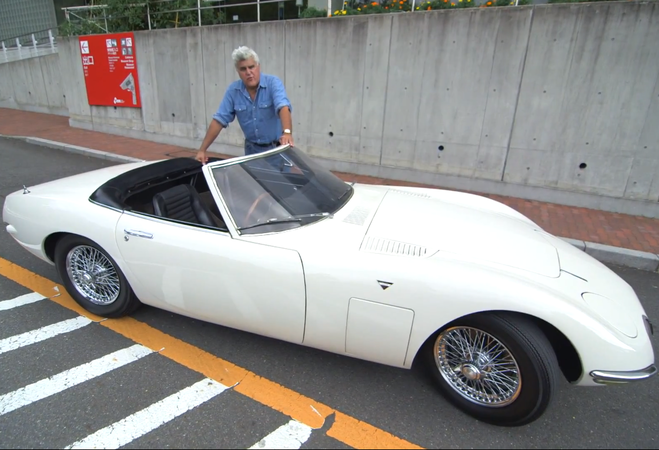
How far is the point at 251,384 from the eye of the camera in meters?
2.21

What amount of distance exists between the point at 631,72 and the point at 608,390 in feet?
14.8

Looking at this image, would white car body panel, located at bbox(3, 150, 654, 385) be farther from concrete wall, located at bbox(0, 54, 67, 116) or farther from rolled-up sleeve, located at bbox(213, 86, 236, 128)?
concrete wall, located at bbox(0, 54, 67, 116)

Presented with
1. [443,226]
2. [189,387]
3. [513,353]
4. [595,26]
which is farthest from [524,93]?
[189,387]

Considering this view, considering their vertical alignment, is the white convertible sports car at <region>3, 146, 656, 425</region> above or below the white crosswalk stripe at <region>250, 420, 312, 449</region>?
above

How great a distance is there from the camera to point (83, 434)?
186 cm

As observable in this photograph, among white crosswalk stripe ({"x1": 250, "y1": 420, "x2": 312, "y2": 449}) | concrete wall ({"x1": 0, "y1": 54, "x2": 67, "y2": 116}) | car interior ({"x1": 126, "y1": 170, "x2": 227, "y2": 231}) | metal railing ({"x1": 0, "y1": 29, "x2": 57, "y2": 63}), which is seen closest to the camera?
white crosswalk stripe ({"x1": 250, "y1": 420, "x2": 312, "y2": 449})

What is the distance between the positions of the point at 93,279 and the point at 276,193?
1562mm

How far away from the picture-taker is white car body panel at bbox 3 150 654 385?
180 cm

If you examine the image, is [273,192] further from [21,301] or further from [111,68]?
[111,68]

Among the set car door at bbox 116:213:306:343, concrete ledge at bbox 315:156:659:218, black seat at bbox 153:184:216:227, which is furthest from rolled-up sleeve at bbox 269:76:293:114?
concrete ledge at bbox 315:156:659:218

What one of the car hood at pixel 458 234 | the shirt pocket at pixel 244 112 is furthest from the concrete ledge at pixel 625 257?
the shirt pocket at pixel 244 112

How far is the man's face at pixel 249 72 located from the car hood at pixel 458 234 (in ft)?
5.65

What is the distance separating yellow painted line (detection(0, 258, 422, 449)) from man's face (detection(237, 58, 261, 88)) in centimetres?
229

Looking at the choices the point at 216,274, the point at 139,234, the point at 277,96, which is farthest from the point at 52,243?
the point at 277,96
